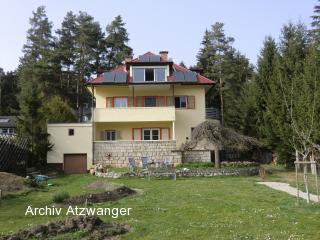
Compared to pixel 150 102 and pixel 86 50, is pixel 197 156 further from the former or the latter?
pixel 86 50

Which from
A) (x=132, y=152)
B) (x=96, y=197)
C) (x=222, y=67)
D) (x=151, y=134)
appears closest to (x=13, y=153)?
(x=132, y=152)

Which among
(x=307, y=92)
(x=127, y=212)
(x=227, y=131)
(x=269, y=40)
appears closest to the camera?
(x=127, y=212)

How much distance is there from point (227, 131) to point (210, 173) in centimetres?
359

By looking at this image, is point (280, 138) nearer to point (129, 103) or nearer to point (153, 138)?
point (153, 138)

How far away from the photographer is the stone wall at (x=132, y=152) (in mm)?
29234

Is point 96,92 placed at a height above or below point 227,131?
above

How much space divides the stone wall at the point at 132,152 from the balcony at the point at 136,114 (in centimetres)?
207

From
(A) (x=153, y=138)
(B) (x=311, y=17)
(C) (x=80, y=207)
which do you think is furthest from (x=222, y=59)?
(C) (x=80, y=207)

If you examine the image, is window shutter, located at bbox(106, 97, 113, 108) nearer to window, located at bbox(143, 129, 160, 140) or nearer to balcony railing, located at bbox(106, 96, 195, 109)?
balcony railing, located at bbox(106, 96, 195, 109)

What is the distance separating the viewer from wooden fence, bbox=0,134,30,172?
2516cm

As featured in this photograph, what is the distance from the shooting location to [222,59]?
49219mm

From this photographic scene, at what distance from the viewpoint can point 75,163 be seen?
2962 centimetres

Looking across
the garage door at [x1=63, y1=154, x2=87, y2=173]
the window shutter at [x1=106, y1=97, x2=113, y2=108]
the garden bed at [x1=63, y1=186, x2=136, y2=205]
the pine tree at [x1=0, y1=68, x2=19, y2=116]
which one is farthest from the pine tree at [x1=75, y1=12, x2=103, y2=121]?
the garden bed at [x1=63, y1=186, x2=136, y2=205]

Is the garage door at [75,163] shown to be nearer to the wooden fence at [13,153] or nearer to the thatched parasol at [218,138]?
the wooden fence at [13,153]
